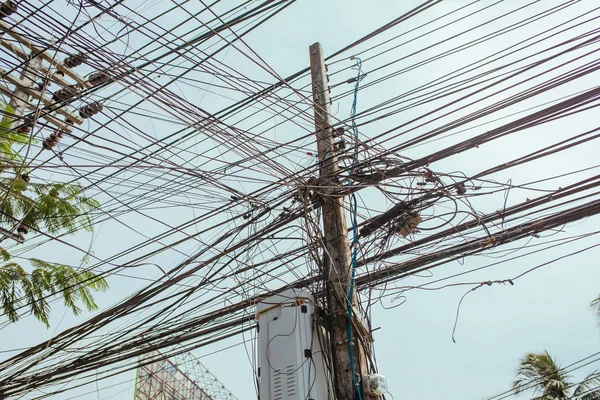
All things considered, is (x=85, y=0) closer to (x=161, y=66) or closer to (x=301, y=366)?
(x=161, y=66)

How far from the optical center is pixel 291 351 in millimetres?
3629

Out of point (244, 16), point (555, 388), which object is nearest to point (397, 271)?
point (244, 16)

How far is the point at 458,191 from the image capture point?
4.27m

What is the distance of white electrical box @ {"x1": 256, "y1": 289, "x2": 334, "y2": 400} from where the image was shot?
3.52 metres

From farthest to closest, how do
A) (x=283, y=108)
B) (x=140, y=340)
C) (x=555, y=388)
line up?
(x=555, y=388) < (x=140, y=340) < (x=283, y=108)

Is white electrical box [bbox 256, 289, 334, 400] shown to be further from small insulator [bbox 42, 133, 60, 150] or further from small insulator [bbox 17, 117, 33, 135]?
small insulator [bbox 42, 133, 60, 150]

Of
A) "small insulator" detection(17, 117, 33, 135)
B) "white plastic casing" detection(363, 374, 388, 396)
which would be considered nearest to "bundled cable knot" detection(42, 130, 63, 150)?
"small insulator" detection(17, 117, 33, 135)

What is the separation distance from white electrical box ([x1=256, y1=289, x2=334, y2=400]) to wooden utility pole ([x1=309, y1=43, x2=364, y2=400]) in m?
0.13

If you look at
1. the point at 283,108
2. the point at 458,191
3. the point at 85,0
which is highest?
the point at 283,108

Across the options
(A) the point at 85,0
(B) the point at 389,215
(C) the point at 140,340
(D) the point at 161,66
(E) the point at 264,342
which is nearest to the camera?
(A) the point at 85,0

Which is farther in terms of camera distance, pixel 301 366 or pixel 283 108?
pixel 283 108

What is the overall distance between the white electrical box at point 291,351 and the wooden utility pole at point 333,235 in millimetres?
125

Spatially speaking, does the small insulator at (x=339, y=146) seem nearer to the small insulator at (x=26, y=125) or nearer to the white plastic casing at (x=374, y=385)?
the white plastic casing at (x=374, y=385)

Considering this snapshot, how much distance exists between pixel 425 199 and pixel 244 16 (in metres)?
2.21
